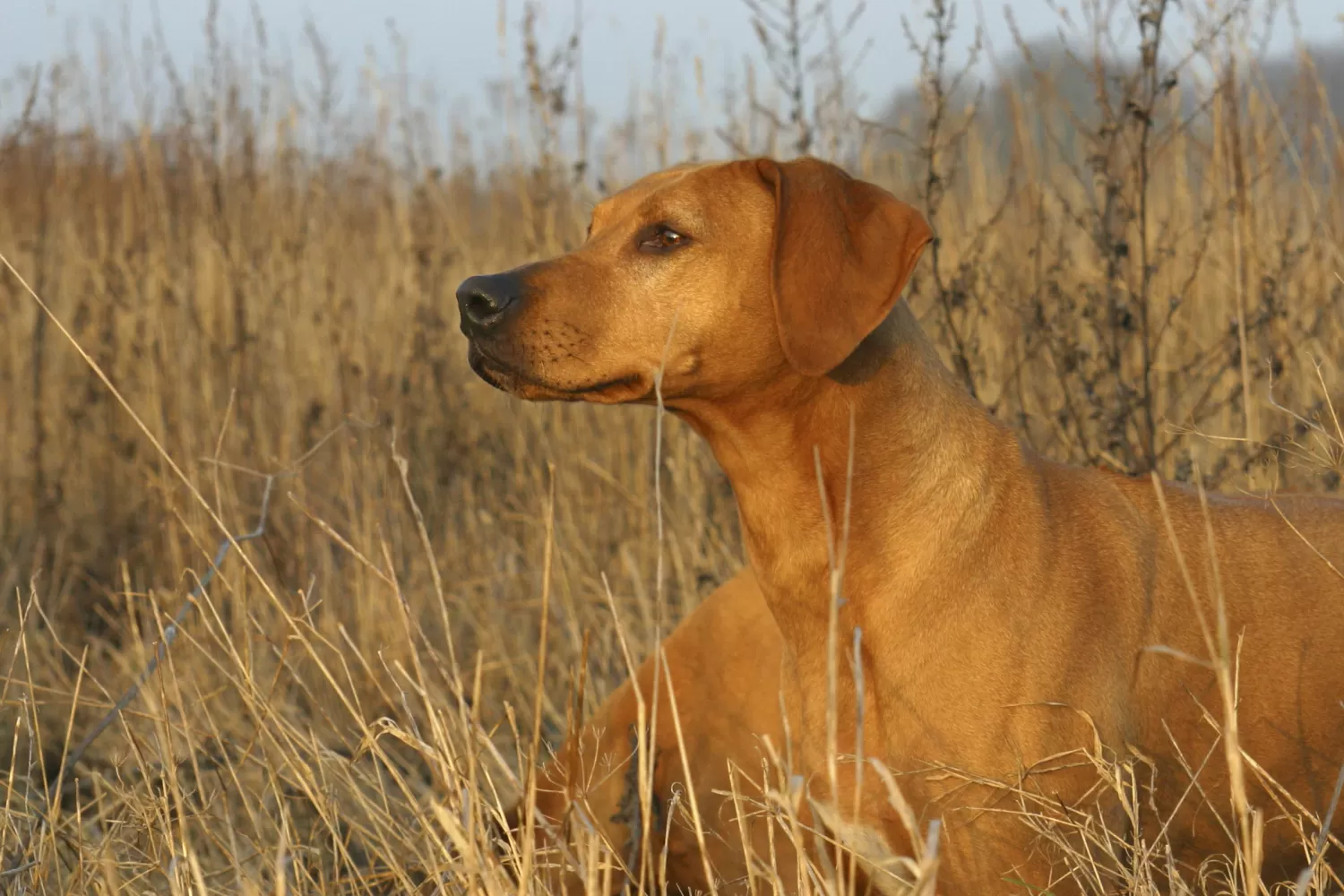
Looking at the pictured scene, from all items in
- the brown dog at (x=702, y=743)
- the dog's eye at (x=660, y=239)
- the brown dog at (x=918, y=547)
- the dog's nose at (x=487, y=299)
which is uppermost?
the dog's eye at (x=660, y=239)

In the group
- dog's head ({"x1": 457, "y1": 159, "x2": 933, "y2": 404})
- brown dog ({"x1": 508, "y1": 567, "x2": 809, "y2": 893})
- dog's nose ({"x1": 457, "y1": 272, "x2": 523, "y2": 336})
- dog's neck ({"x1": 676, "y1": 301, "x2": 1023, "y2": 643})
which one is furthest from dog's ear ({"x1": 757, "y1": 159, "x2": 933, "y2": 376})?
brown dog ({"x1": 508, "y1": 567, "x2": 809, "y2": 893})

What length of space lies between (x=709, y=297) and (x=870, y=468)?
0.44 metres

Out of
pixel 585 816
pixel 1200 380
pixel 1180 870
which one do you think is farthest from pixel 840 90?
pixel 585 816

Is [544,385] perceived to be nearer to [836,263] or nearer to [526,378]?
[526,378]

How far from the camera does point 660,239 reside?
2709mm

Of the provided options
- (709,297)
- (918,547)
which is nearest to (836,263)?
(709,297)

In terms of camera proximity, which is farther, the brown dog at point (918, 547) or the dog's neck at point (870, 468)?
the dog's neck at point (870, 468)

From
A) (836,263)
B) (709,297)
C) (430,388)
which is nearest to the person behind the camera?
(836,263)

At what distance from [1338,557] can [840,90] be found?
2802mm

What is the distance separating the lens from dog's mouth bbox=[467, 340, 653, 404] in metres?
2.59

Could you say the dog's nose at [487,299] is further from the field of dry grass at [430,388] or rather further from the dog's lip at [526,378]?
the field of dry grass at [430,388]

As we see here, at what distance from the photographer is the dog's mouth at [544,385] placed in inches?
102

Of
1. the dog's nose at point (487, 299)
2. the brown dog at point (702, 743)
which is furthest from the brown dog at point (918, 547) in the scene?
the brown dog at point (702, 743)

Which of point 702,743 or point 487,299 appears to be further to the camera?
point 702,743
